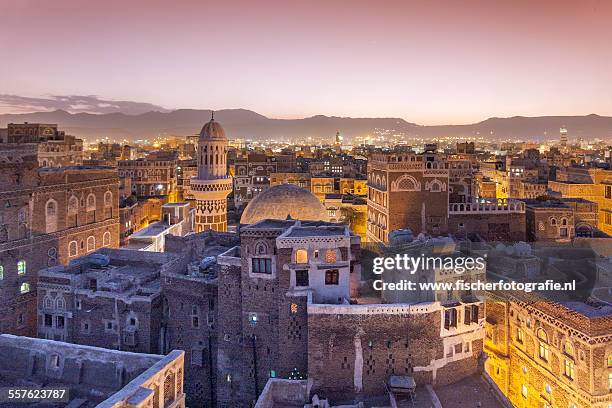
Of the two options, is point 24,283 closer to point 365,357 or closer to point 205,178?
point 205,178

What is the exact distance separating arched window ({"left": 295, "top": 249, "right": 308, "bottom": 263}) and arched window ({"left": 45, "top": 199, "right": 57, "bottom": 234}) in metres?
24.1

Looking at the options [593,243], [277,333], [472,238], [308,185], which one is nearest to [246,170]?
[308,185]

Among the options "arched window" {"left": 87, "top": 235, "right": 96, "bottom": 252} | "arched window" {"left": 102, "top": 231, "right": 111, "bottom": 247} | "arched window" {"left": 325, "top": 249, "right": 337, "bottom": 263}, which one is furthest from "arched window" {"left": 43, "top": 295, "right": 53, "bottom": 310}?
"arched window" {"left": 325, "top": 249, "right": 337, "bottom": 263}

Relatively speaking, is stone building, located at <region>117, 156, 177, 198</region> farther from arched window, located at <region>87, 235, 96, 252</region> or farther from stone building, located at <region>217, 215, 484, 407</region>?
stone building, located at <region>217, 215, 484, 407</region>

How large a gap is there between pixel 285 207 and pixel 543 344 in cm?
1821

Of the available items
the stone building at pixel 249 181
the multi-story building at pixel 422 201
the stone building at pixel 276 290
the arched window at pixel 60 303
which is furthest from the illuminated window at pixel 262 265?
the stone building at pixel 249 181

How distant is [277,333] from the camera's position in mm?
26469

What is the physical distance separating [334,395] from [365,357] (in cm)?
231

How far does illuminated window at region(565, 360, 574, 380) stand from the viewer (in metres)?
24.0

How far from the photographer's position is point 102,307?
31.7m

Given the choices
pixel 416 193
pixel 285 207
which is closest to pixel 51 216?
pixel 285 207

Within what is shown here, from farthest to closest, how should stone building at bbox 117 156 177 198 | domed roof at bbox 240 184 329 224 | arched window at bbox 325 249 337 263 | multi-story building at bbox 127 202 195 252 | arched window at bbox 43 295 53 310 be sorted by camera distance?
stone building at bbox 117 156 177 198 < multi-story building at bbox 127 202 195 252 < domed roof at bbox 240 184 329 224 < arched window at bbox 43 295 53 310 < arched window at bbox 325 249 337 263

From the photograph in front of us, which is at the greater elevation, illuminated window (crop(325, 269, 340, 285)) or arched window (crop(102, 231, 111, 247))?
illuminated window (crop(325, 269, 340, 285))

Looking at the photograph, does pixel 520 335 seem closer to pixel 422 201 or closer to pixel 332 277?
pixel 332 277
